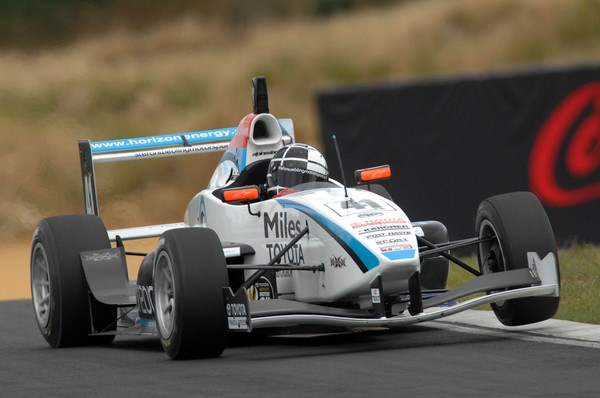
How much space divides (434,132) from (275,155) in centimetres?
566

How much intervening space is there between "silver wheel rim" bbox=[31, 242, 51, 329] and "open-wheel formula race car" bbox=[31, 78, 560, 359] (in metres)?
0.01

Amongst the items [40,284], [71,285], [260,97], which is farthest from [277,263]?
[40,284]

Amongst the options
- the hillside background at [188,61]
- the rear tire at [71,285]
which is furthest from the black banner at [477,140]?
the hillside background at [188,61]

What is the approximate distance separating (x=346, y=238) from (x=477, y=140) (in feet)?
23.7

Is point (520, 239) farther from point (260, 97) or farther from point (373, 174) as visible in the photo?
point (260, 97)

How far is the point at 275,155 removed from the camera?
1212 cm

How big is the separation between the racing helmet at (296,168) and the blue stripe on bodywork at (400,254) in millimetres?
1688

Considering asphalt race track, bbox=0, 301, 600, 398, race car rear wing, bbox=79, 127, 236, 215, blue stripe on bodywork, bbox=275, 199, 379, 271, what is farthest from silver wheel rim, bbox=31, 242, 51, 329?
blue stripe on bodywork, bbox=275, 199, 379, 271

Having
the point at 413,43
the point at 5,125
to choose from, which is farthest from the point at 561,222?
the point at 413,43

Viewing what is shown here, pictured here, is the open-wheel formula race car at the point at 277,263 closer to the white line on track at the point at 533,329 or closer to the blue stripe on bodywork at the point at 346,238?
the blue stripe on bodywork at the point at 346,238

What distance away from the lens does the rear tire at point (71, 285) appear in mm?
12195

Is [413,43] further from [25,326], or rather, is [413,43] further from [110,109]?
[25,326]

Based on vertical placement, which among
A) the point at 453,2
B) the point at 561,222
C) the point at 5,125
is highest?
the point at 453,2

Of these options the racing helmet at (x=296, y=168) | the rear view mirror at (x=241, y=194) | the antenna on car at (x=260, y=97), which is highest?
the antenna on car at (x=260, y=97)
